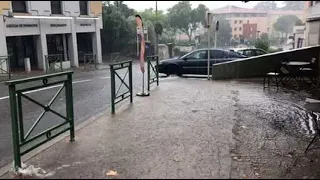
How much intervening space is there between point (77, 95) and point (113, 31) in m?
23.3

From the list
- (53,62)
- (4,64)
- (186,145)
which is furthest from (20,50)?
(186,145)

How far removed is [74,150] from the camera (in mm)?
5047

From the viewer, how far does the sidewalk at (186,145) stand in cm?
433

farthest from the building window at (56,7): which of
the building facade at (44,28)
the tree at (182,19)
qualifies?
the tree at (182,19)

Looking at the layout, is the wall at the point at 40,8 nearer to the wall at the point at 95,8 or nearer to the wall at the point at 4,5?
the wall at the point at 4,5

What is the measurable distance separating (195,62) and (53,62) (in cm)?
988

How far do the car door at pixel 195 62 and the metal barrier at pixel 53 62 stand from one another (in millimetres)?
8288

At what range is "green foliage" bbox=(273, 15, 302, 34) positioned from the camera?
3967 cm

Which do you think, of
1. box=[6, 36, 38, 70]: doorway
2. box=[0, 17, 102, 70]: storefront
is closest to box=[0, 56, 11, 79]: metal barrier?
box=[0, 17, 102, 70]: storefront

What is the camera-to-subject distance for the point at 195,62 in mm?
15562

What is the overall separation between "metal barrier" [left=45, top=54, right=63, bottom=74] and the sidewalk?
13.4m

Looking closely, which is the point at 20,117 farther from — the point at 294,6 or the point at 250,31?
the point at 294,6

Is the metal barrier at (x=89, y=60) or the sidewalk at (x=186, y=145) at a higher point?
the sidewalk at (x=186, y=145)

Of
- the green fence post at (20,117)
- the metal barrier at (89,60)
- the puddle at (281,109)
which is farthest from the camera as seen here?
the metal barrier at (89,60)
